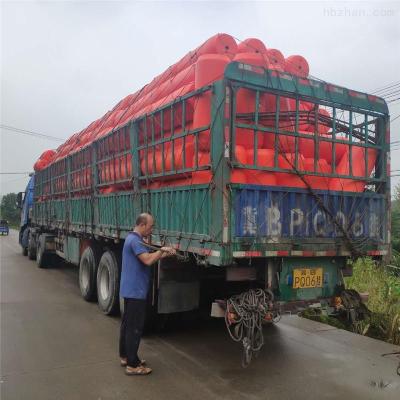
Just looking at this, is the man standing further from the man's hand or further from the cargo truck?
the cargo truck

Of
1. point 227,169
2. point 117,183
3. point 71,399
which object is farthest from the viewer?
point 117,183

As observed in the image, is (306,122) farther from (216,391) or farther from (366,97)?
(216,391)

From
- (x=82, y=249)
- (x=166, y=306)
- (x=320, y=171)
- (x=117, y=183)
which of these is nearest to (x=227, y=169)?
(x=320, y=171)

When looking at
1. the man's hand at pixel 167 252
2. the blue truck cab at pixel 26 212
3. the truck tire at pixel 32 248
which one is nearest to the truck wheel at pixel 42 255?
the truck tire at pixel 32 248

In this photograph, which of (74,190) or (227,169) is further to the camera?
(74,190)

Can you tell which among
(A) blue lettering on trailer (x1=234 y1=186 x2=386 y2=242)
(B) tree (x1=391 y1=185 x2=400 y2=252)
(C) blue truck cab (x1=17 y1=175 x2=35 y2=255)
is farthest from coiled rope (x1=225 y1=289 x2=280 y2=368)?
(B) tree (x1=391 y1=185 x2=400 y2=252)

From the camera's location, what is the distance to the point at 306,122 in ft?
15.3

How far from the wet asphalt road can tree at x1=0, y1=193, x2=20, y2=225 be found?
51.2 meters

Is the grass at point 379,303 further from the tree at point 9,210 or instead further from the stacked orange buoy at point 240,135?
the tree at point 9,210

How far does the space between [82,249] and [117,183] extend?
2512mm

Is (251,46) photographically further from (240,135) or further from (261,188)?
(261,188)

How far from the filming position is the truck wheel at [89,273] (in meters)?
7.23

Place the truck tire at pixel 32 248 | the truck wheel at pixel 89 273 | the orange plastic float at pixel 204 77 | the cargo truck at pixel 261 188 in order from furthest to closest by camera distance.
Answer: the truck tire at pixel 32 248 < the truck wheel at pixel 89 273 < the orange plastic float at pixel 204 77 < the cargo truck at pixel 261 188

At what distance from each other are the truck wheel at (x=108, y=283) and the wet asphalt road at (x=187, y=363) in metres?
0.18
